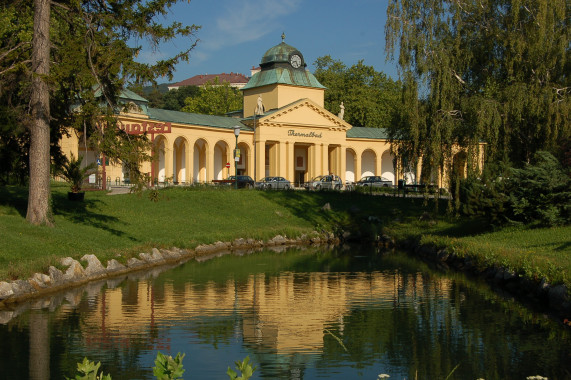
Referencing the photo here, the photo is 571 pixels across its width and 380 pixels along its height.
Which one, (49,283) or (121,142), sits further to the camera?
(121,142)

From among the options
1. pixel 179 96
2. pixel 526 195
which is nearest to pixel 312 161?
pixel 526 195

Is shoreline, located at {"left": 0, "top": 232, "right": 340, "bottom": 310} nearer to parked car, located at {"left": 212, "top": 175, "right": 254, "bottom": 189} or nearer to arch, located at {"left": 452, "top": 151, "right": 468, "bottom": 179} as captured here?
arch, located at {"left": 452, "top": 151, "right": 468, "bottom": 179}

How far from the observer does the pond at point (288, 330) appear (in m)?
12.1

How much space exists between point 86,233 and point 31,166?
332 centimetres

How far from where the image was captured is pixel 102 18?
24.5 m

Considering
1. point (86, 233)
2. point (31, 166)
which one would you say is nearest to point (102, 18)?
point (31, 166)

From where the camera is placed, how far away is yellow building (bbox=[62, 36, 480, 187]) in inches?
2564

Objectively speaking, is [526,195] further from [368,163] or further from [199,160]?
[368,163]

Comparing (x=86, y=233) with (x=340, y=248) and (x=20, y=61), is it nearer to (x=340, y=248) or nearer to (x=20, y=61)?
(x=20, y=61)

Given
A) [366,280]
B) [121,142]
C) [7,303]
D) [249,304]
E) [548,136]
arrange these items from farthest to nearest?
[548,136] < [121,142] < [366,280] < [249,304] < [7,303]

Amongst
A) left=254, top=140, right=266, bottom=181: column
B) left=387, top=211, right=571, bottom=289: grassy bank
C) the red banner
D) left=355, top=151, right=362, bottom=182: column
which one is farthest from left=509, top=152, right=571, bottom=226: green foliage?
left=355, top=151, right=362, bottom=182: column

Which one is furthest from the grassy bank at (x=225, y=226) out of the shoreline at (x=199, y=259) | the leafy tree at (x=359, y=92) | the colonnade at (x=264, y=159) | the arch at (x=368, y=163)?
the leafy tree at (x=359, y=92)

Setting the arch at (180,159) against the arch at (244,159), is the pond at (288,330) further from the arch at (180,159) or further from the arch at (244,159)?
the arch at (244,159)

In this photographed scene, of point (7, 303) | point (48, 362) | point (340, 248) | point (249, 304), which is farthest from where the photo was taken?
point (340, 248)
